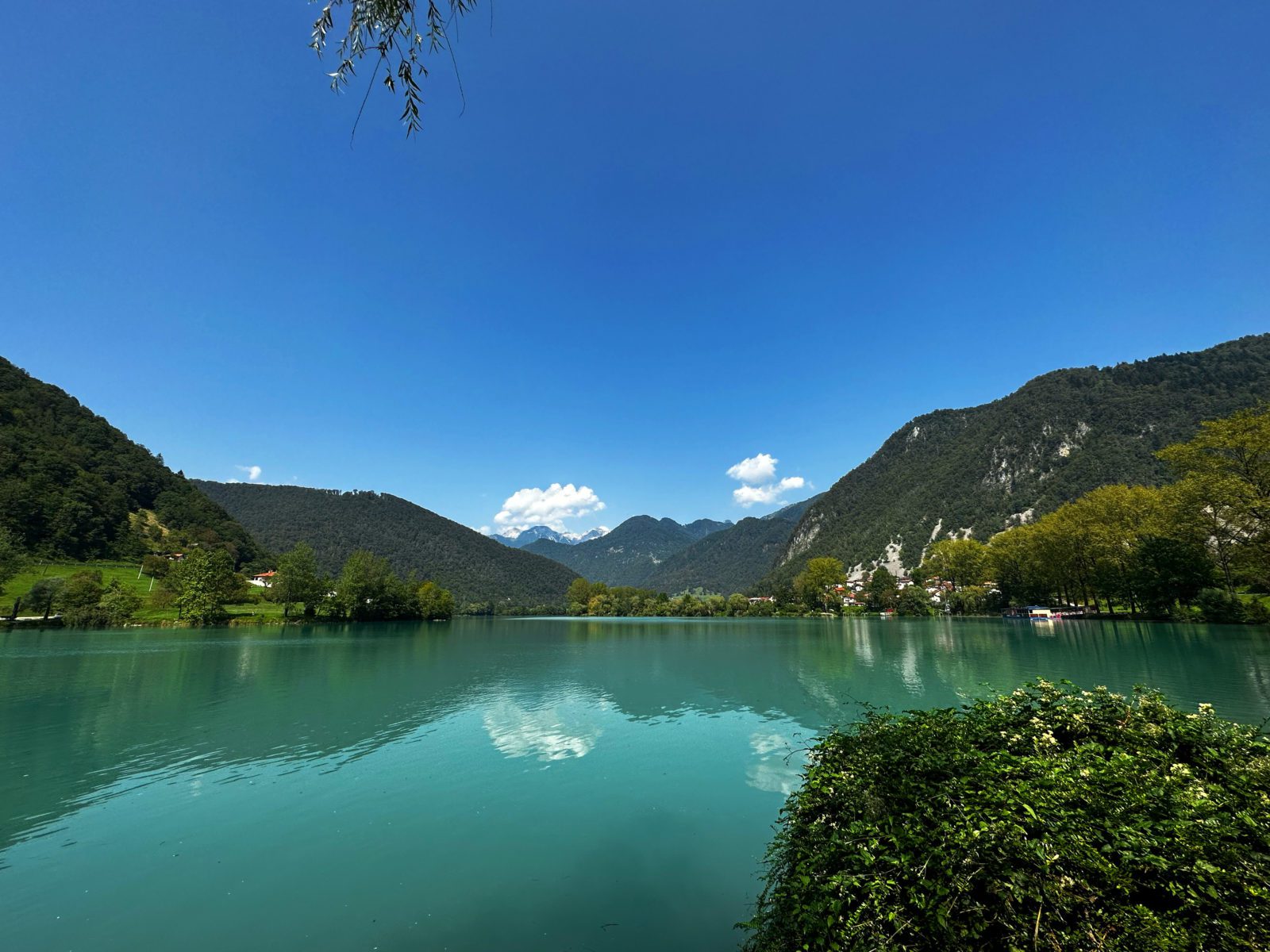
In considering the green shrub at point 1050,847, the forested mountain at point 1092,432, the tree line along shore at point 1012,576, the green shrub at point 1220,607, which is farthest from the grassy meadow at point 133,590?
the forested mountain at point 1092,432

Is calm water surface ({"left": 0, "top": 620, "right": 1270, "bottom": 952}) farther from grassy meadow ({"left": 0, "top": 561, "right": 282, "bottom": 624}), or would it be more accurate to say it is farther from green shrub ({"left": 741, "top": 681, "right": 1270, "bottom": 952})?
grassy meadow ({"left": 0, "top": 561, "right": 282, "bottom": 624})

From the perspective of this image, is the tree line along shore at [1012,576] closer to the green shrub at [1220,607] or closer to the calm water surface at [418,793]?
the green shrub at [1220,607]

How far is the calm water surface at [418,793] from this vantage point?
7914 millimetres

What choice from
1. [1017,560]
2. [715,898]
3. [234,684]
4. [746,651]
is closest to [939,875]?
[715,898]

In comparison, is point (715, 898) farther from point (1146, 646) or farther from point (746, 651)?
point (1146, 646)

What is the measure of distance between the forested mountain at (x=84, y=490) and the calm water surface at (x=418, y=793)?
89.0 m

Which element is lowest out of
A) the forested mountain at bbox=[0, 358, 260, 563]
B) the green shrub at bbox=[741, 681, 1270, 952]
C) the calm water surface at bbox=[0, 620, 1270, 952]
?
the calm water surface at bbox=[0, 620, 1270, 952]

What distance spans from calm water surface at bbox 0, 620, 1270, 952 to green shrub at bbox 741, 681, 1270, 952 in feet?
13.6

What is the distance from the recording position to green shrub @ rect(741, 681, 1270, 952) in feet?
10.6

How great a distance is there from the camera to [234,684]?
28562 mm

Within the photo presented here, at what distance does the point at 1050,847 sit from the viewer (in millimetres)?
3619

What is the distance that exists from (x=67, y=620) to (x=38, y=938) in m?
92.1

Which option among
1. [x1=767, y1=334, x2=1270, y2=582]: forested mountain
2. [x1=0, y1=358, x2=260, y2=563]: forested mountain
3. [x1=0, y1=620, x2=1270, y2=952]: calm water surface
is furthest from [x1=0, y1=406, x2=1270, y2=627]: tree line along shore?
[x1=767, y1=334, x2=1270, y2=582]: forested mountain

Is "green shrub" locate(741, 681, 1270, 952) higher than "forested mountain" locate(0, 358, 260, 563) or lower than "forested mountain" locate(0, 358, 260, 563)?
lower
